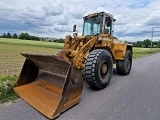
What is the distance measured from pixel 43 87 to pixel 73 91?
3.69 feet

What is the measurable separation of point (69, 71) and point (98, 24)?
3154 millimetres

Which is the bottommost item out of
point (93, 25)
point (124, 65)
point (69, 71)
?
point (124, 65)

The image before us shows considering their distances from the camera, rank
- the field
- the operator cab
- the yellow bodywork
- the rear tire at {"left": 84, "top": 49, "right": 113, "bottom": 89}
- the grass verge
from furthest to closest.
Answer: the field → the operator cab → the yellow bodywork → the rear tire at {"left": 84, "top": 49, "right": 113, "bottom": 89} → the grass verge

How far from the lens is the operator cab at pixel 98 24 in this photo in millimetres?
6711

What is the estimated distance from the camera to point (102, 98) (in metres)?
4.94

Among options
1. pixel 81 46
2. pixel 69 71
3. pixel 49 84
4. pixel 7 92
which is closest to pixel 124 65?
pixel 81 46

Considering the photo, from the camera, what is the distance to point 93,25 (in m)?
6.98

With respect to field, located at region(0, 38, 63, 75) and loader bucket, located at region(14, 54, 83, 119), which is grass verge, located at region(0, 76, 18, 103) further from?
field, located at region(0, 38, 63, 75)

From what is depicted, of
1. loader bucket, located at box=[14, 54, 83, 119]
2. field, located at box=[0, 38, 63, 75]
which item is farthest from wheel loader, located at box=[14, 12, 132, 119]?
field, located at box=[0, 38, 63, 75]

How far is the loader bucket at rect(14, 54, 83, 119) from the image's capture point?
13.1ft

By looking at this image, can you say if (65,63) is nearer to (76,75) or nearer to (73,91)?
(76,75)

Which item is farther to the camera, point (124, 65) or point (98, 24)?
point (124, 65)

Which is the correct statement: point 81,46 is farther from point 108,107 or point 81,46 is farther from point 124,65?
point 124,65

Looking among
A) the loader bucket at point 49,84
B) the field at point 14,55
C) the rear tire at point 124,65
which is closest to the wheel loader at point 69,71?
the loader bucket at point 49,84
